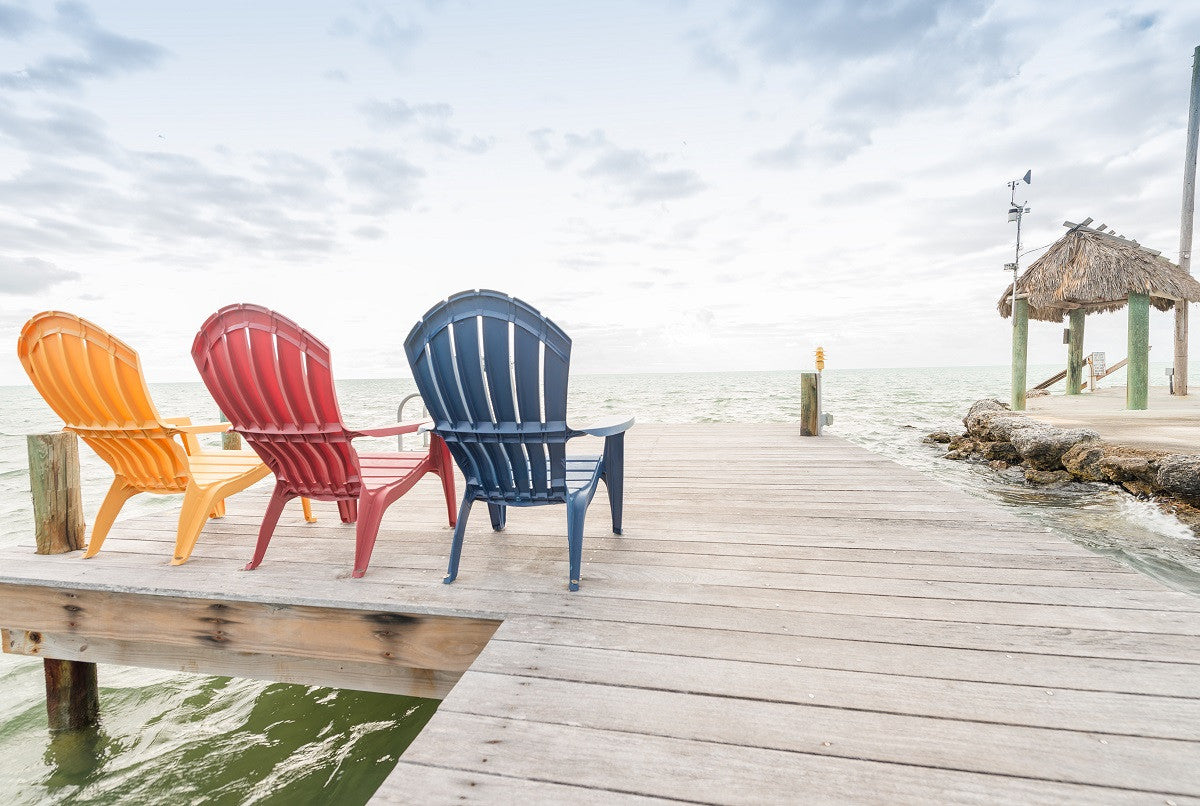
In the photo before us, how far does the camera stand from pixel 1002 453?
320 inches

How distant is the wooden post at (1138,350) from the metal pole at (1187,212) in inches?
138

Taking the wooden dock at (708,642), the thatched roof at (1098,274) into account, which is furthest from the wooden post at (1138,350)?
the wooden dock at (708,642)

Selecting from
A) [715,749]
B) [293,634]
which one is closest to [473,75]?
[293,634]

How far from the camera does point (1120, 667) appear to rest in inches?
55.7

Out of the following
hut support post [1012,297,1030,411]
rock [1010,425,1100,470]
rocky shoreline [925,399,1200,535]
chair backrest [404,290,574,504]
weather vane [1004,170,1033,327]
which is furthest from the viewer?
hut support post [1012,297,1030,411]

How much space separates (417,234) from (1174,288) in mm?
18989

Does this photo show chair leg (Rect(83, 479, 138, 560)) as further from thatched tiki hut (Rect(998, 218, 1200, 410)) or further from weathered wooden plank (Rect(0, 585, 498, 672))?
thatched tiki hut (Rect(998, 218, 1200, 410))

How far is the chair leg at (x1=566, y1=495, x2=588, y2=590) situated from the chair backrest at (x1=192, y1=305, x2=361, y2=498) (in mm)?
983

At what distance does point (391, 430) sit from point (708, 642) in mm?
1566

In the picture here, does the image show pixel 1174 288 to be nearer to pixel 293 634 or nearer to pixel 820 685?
pixel 820 685

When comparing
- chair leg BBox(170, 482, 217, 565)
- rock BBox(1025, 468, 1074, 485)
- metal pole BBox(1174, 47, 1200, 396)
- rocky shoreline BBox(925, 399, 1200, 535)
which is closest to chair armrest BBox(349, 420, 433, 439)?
chair leg BBox(170, 482, 217, 565)

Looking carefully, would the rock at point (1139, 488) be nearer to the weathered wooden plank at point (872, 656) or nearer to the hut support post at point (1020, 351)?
the hut support post at point (1020, 351)

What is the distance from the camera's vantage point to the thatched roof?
9.49m

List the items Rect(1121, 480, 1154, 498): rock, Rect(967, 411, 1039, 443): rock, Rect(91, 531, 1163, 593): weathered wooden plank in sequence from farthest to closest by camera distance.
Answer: Rect(967, 411, 1039, 443): rock, Rect(1121, 480, 1154, 498): rock, Rect(91, 531, 1163, 593): weathered wooden plank
